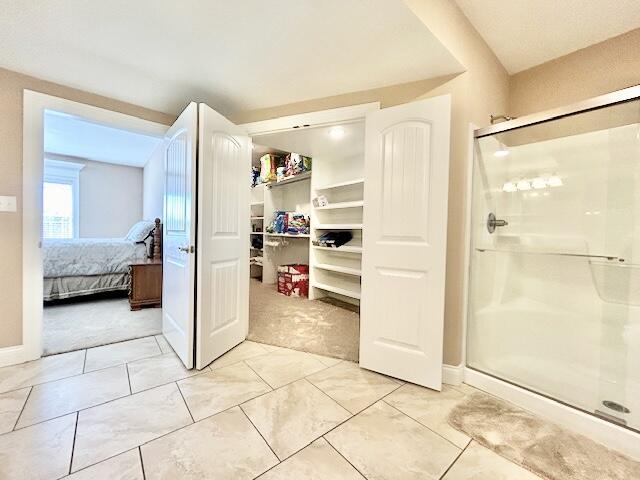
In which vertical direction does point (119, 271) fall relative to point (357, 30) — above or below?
below

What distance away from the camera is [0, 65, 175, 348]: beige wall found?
1.90 metres

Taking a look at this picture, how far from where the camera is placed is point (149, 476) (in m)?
1.09

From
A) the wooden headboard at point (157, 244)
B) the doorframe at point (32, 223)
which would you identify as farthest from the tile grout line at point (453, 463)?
the wooden headboard at point (157, 244)

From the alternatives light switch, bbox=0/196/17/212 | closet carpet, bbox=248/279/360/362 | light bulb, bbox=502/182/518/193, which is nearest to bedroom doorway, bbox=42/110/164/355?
light switch, bbox=0/196/17/212

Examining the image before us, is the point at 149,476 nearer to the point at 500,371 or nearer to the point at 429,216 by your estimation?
the point at 429,216

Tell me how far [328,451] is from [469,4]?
256cm

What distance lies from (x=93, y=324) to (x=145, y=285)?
653 millimetres

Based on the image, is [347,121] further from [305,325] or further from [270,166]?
[270,166]

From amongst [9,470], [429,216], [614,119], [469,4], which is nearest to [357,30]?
[469,4]

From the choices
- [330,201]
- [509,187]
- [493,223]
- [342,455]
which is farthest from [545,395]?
[330,201]

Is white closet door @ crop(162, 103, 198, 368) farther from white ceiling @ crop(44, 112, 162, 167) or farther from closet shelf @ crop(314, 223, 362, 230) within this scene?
white ceiling @ crop(44, 112, 162, 167)

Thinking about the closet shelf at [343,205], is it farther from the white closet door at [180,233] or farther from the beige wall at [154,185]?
the beige wall at [154,185]

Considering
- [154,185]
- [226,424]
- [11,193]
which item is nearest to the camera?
[226,424]

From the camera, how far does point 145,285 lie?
329 cm
